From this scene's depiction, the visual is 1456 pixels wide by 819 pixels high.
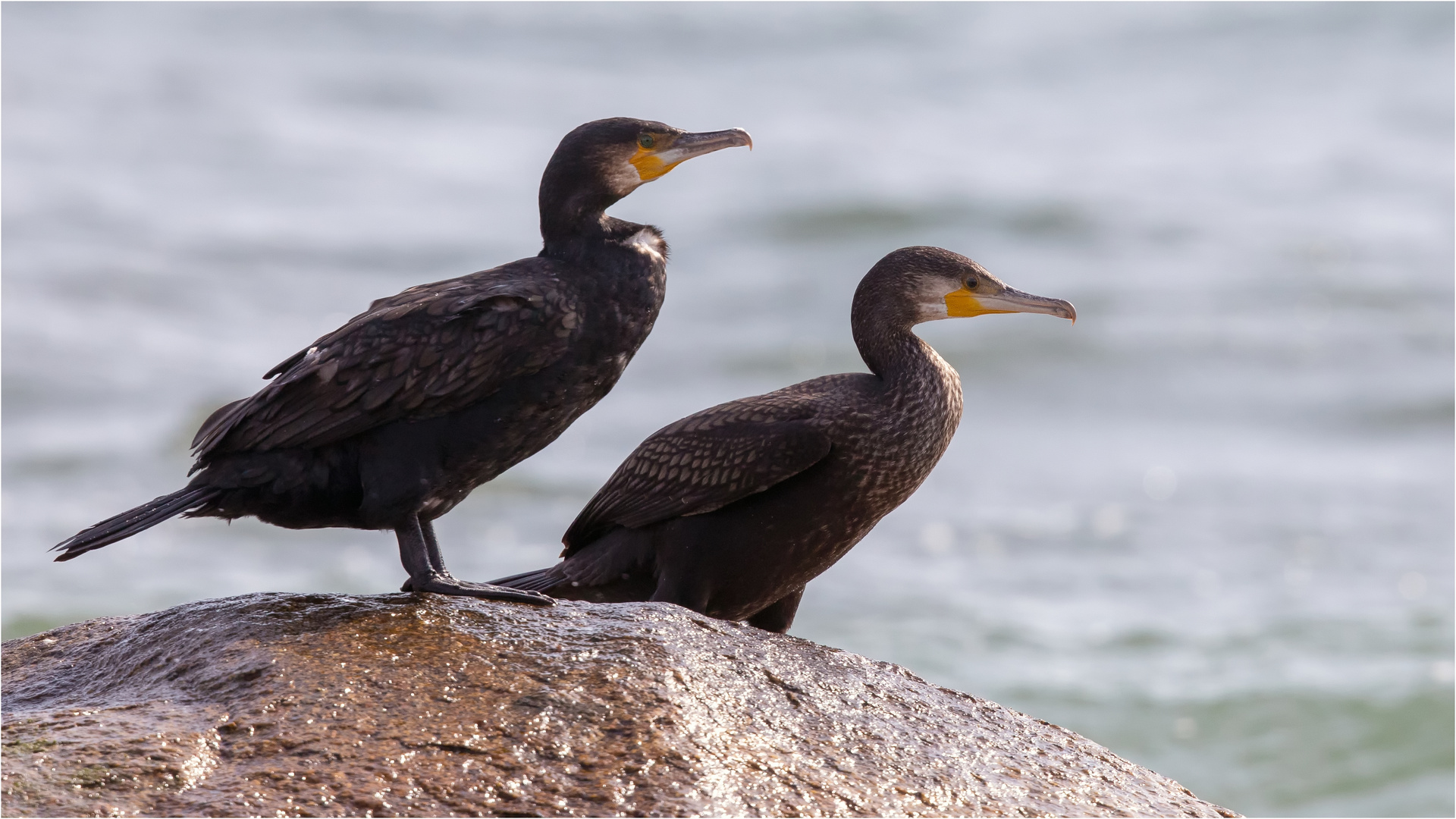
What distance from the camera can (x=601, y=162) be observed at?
5004 mm

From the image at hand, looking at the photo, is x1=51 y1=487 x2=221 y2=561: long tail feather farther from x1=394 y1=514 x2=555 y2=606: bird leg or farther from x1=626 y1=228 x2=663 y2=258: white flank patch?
x1=626 y1=228 x2=663 y2=258: white flank patch

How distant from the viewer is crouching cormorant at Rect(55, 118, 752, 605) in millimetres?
4562

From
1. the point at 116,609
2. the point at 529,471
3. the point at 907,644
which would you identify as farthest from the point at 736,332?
the point at 116,609

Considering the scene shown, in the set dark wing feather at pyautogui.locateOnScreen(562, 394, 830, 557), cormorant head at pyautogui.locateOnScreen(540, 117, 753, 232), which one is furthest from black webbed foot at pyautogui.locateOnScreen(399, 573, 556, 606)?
cormorant head at pyautogui.locateOnScreen(540, 117, 753, 232)

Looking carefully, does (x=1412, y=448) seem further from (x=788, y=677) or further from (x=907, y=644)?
(x=788, y=677)

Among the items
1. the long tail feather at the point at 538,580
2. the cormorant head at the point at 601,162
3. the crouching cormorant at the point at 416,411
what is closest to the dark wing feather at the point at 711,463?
the long tail feather at the point at 538,580

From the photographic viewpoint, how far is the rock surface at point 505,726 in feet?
11.6

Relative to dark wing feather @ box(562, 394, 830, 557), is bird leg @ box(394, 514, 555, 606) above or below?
below

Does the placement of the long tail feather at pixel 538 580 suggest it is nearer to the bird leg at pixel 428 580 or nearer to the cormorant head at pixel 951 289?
the bird leg at pixel 428 580

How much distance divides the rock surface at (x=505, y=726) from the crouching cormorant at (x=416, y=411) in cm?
31

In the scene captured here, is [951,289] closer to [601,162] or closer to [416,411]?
[601,162]

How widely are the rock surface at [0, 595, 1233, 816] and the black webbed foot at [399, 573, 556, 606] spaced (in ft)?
0.12

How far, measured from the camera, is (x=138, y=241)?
66.6 feet

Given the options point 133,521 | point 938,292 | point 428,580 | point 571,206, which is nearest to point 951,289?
point 938,292
